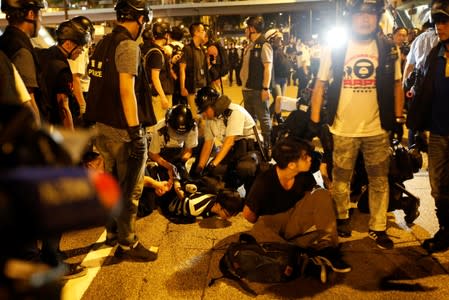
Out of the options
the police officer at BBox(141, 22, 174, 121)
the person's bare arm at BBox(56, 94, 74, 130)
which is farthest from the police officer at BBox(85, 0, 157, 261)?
the police officer at BBox(141, 22, 174, 121)

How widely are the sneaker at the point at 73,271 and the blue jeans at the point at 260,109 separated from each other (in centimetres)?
366

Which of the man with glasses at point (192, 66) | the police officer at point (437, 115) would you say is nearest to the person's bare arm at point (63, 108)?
the police officer at point (437, 115)

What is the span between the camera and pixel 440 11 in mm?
3395

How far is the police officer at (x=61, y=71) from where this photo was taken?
414cm

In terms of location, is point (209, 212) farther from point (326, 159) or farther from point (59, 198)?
point (59, 198)

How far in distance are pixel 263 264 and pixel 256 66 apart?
13.5ft

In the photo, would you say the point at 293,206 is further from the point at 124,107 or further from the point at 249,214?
the point at 124,107

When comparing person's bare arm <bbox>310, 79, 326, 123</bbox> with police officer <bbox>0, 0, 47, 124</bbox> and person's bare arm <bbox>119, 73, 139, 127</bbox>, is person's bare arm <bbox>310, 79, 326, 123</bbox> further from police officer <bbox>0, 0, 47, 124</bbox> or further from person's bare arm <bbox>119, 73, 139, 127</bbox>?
police officer <bbox>0, 0, 47, 124</bbox>

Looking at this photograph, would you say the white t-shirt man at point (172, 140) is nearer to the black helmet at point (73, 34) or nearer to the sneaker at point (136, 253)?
the black helmet at point (73, 34)

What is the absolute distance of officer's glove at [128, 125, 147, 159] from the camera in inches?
136

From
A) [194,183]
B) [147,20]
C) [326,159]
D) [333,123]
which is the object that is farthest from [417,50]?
[147,20]

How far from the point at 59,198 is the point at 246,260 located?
254 centimetres

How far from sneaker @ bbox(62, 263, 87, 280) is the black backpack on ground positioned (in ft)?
3.38

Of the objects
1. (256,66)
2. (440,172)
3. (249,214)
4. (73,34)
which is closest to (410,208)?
(440,172)
